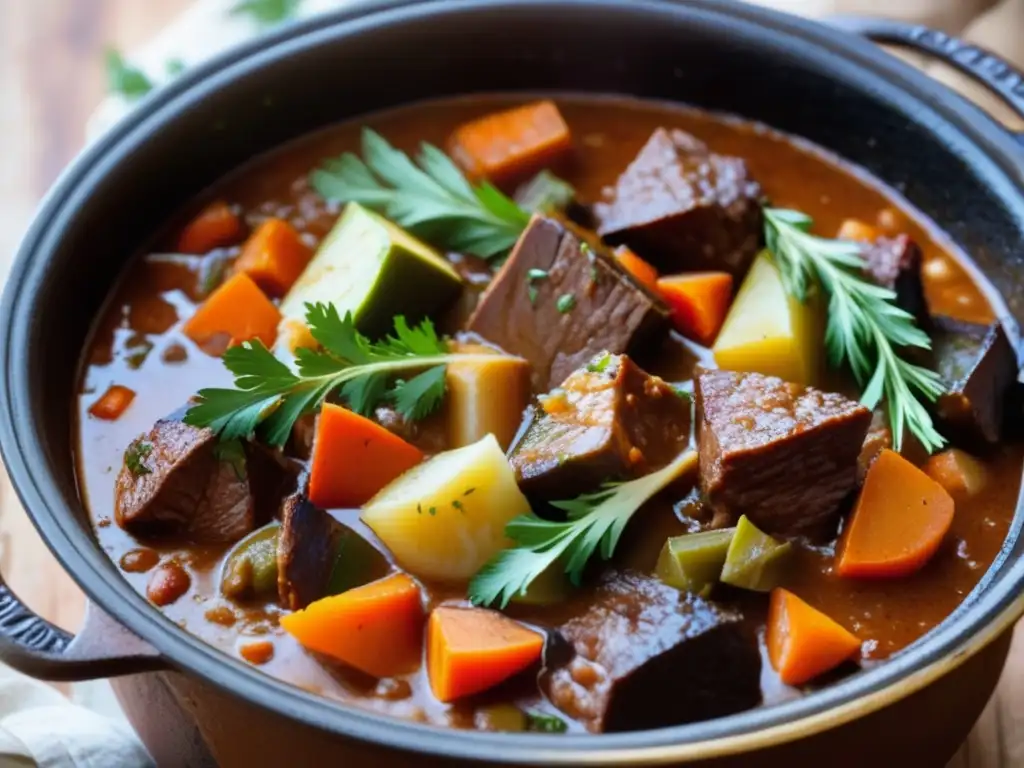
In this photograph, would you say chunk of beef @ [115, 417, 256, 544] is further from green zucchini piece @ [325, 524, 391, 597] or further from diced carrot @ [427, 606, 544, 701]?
diced carrot @ [427, 606, 544, 701]

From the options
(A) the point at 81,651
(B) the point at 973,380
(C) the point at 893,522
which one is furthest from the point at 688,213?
(A) the point at 81,651

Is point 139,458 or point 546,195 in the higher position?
point 546,195

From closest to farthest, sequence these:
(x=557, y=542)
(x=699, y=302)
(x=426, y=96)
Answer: (x=557, y=542) → (x=699, y=302) → (x=426, y=96)

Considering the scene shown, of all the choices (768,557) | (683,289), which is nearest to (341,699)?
(768,557)

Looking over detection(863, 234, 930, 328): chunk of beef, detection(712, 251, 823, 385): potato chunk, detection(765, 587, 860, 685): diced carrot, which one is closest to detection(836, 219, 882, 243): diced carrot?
detection(863, 234, 930, 328): chunk of beef

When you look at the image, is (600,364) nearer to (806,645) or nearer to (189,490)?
(806,645)

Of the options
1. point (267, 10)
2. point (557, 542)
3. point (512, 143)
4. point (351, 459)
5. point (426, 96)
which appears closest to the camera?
point (557, 542)
